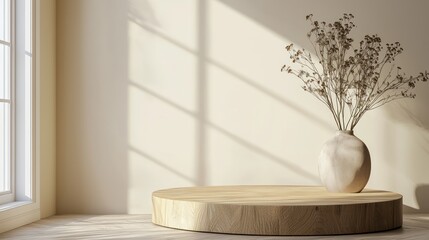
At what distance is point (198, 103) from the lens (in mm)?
5652

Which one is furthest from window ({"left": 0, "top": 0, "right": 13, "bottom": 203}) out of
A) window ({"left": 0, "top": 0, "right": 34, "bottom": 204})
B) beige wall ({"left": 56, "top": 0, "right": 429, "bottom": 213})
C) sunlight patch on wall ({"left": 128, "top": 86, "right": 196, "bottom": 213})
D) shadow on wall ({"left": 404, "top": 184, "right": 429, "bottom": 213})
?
shadow on wall ({"left": 404, "top": 184, "right": 429, "bottom": 213})

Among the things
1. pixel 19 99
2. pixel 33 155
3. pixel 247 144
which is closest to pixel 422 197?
pixel 247 144

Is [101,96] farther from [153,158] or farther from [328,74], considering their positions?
[328,74]

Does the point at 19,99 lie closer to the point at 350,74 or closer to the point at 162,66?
the point at 162,66

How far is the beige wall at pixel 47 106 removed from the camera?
5.41 metres

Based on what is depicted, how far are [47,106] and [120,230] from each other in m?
1.26

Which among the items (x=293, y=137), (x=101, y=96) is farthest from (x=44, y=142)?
(x=293, y=137)

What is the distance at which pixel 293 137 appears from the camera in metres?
5.60

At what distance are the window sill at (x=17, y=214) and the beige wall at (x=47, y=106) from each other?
196 mm

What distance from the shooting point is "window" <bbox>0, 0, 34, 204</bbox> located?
5.07m

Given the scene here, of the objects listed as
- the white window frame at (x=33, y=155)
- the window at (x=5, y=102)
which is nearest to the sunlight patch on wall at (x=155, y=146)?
the white window frame at (x=33, y=155)

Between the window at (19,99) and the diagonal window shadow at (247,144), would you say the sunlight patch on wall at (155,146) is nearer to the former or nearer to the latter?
the diagonal window shadow at (247,144)

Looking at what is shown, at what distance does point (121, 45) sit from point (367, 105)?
1.80m

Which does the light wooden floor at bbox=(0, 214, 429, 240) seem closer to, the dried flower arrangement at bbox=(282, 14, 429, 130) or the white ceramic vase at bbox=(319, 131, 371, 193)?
the white ceramic vase at bbox=(319, 131, 371, 193)
